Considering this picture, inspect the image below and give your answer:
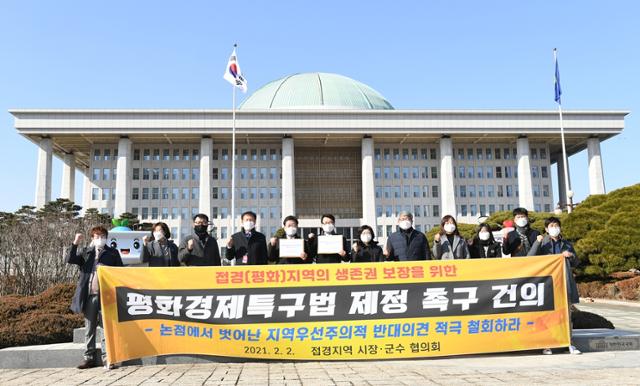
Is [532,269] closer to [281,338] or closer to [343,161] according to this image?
[281,338]

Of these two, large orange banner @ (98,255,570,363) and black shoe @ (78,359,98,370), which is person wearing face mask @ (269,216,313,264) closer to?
large orange banner @ (98,255,570,363)

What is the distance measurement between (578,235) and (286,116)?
160 feet

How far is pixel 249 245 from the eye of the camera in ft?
29.9

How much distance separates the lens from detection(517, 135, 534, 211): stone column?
6977 centimetres

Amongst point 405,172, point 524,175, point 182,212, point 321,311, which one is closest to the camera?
point 321,311

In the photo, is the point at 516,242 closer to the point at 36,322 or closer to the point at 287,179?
the point at 36,322

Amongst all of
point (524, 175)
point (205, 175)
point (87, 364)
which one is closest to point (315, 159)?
point (205, 175)

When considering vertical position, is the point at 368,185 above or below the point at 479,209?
above

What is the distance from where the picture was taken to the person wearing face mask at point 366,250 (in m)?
9.93

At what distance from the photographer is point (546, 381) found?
5.82 meters

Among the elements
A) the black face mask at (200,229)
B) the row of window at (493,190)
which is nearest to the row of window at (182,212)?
the row of window at (493,190)

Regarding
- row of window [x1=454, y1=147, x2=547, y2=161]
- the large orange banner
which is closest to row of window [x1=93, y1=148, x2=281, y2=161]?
row of window [x1=454, y1=147, x2=547, y2=161]

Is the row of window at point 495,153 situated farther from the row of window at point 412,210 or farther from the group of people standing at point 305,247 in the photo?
the group of people standing at point 305,247

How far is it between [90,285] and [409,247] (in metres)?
5.48
